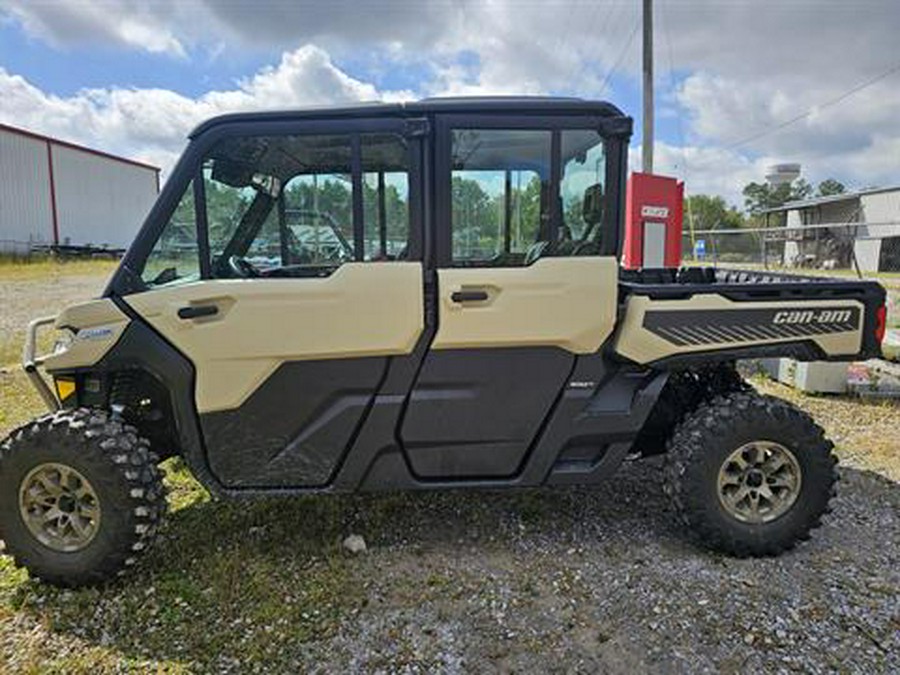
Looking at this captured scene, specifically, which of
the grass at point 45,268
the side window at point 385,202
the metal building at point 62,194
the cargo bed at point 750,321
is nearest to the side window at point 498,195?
the side window at point 385,202

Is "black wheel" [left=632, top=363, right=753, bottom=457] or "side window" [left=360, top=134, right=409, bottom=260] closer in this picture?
"side window" [left=360, top=134, right=409, bottom=260]

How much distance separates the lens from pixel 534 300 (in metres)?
3.01

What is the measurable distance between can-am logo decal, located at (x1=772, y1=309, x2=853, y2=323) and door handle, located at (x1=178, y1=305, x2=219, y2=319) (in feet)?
9.15

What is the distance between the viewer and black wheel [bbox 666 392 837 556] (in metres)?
3.16

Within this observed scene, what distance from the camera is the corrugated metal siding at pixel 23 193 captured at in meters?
28.2

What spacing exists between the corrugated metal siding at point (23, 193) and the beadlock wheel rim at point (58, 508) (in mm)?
31124

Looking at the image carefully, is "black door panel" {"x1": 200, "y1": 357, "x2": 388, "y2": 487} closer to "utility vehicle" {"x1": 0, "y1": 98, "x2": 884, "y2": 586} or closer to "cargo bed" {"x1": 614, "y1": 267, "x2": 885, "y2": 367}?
"utility vehicle" {"x1": 0, "y1": 98, "x2": 884, "y2": 586}

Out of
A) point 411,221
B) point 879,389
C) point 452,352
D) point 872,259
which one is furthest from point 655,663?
point 872,259

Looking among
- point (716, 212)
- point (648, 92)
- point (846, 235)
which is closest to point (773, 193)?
point (716, 212)

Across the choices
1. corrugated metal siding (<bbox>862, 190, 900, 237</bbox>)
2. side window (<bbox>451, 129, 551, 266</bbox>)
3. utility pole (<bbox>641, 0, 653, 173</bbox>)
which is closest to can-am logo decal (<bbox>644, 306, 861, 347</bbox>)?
side window (<bbox>451, 129, 551, 266</bbox>)

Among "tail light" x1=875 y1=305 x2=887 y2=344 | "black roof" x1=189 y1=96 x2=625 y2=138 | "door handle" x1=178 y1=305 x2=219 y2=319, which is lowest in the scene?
"tail light" x1=875 y1=305 x2=887 y2=344

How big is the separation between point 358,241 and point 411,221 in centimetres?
27

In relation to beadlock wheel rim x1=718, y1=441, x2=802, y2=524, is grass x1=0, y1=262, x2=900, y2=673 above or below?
below

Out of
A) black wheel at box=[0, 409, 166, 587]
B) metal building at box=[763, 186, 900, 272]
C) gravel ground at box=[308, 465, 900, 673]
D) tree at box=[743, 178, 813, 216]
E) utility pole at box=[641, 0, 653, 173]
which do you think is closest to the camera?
gravel ground at box=[308, 465, 900, 673]
